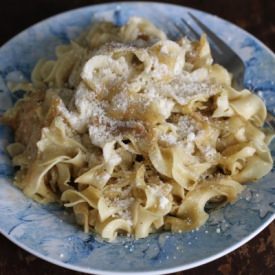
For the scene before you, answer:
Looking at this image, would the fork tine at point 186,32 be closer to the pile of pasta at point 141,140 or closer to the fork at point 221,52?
the fork at point 221,52

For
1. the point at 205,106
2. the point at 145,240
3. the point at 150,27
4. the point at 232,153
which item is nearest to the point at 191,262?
the point at 145,240

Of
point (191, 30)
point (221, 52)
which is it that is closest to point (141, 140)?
point (221, 52)

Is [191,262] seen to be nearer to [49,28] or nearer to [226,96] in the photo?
[226,96]

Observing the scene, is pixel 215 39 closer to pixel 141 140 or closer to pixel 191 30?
pixel 191 30

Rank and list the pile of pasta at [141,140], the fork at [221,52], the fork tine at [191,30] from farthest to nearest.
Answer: the fork tine at [191,30] < the fork at [221,52] < the pile of pasta at [141,140]

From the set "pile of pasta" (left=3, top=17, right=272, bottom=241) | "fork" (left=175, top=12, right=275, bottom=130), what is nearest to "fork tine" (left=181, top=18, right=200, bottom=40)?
"fork" (left=175, top=12, right=275, bottom=130)

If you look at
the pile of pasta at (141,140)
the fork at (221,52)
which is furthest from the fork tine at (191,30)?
the pile of pasta at (141,140)

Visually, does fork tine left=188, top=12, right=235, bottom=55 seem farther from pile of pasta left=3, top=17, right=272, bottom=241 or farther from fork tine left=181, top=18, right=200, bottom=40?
pile of pasta left=3, top=17, right=272, bottom=241
